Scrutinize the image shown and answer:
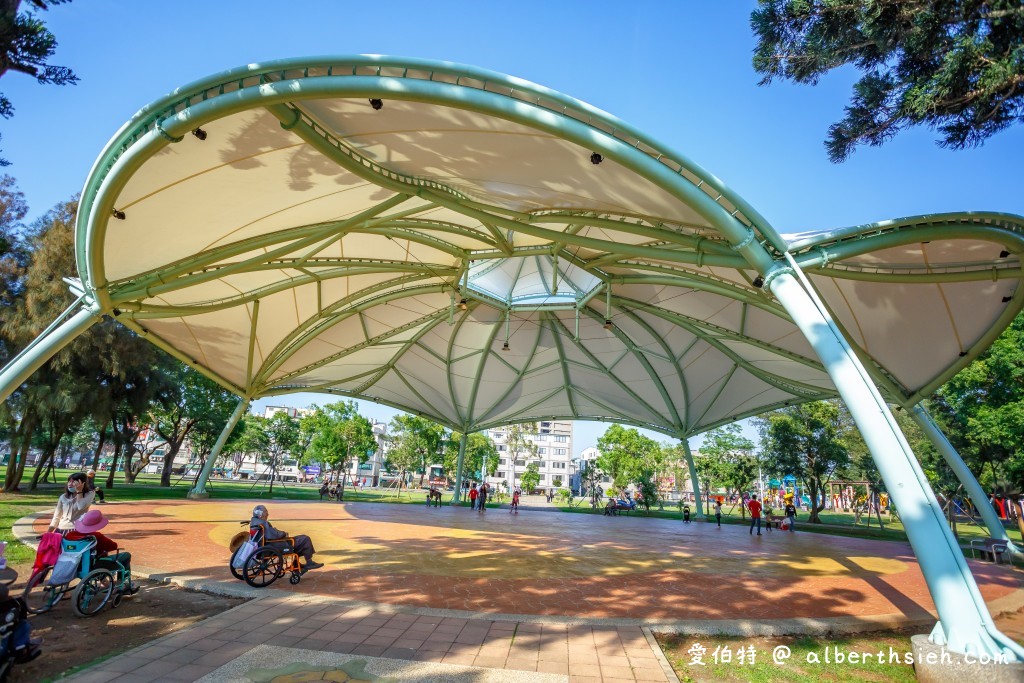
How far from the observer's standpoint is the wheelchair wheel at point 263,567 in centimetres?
907

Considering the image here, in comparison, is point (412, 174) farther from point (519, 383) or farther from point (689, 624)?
point (519, 383)

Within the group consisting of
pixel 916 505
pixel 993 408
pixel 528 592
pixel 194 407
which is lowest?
pixel 528 592

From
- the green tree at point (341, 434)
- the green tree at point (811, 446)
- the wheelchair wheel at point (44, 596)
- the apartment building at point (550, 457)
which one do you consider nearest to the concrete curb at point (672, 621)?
the wheelchair wheel at point (44, 596)

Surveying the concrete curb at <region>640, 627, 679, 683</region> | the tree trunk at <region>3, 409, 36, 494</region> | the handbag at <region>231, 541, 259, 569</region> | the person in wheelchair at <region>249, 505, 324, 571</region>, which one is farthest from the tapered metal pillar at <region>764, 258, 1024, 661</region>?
the tree trunk at <region>3, 409, 36, 494</region>

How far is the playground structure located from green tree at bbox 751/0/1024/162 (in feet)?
8.72

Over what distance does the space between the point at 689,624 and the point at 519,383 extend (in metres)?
27.8

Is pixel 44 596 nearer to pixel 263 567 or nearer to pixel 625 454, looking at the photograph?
pixel 263 567

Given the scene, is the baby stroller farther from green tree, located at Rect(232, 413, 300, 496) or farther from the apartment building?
the apartment building

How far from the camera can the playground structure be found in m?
7.87

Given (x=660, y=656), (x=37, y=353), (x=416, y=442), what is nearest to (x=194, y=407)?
(x=416, y=442)

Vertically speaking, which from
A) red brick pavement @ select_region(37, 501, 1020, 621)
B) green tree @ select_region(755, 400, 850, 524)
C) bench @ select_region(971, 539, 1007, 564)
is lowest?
red brick pavement @ select_region(37, 501, 1020, 621)

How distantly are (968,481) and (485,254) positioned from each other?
19.5 m

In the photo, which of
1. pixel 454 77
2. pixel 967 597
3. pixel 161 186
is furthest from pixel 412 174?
pixel 967 597

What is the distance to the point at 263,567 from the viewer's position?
9.19m
